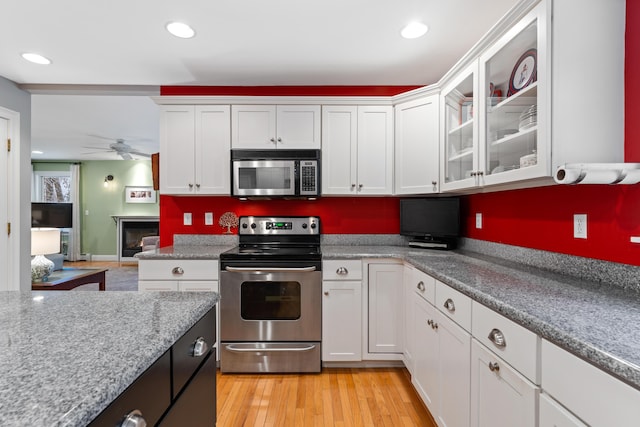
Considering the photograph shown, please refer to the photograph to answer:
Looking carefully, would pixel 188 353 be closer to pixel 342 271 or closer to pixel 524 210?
pixel 342 271

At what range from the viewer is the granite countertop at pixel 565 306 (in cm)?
71

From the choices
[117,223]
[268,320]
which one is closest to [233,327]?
[268,320]

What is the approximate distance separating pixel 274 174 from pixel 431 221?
1.38 m

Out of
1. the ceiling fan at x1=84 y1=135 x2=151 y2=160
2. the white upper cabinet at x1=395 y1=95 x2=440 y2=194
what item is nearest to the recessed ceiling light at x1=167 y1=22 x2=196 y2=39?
the white upper cabinet at x1=395 y1=95 x2=440 y2=194

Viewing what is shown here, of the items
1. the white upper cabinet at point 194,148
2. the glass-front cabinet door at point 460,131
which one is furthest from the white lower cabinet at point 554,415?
the white upper cabinet at point 194,148

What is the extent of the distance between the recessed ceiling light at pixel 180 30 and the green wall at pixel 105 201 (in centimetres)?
623

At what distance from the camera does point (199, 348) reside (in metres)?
0.96

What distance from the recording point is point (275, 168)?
2629 millimetres

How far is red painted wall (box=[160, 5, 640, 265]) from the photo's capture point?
49.5 inches

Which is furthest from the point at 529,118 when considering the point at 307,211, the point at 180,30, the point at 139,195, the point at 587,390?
the point at 139,195

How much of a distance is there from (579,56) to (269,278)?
2098mm

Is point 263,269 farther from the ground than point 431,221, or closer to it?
closer to it

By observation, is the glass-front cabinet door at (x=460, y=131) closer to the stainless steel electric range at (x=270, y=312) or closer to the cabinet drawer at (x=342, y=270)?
the cabinet drawer at (x=342, y=270)

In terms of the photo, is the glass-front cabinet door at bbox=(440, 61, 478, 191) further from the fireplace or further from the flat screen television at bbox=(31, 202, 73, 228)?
the flat screen television at bbox=(31, 202, 73, 228)
